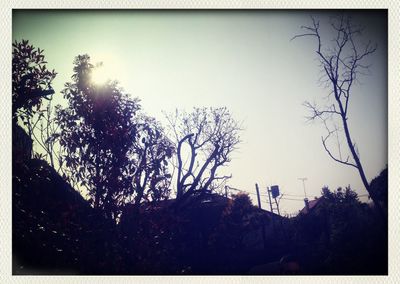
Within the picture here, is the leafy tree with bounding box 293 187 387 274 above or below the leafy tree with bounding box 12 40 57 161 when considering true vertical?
below

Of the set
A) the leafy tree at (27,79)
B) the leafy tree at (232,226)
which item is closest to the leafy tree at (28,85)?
the leafy tree at (27,79)

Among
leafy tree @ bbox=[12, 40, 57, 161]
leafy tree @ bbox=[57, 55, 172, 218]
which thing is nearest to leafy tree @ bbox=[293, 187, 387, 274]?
leafy tree @ bbox=[57, 55, 172, 218]

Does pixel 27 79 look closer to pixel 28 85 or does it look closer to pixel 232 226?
pixel 28 85

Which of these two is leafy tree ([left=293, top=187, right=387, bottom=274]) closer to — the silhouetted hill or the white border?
the white border

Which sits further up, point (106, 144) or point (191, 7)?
point (191, 7)

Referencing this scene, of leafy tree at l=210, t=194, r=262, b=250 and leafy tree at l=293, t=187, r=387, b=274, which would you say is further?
leafy tree at l=210, t=194, r=262, b=250

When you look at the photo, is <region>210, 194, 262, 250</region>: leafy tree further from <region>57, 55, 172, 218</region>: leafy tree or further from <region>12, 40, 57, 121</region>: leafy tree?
<region>12, 40, 57, 121</region>: leafy tree

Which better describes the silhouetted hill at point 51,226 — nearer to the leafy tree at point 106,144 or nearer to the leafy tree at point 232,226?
the leafy tree at point 106,144

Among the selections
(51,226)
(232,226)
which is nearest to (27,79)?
(51,226)

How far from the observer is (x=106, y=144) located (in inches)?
251

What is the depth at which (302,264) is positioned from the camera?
21.4ft

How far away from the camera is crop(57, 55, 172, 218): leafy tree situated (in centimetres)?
626
